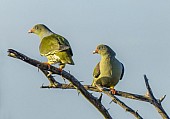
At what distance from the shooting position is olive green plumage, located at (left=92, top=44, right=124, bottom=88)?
9.91m

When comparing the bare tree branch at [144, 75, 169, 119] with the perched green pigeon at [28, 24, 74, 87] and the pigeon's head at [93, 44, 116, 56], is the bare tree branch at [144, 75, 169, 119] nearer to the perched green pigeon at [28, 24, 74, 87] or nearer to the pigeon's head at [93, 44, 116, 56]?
the perched green pigeon at [28, 24, 74, 87]

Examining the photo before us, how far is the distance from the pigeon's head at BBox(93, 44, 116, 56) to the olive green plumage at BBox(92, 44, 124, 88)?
0.20ft

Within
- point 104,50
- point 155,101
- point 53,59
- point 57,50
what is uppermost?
point 104,50

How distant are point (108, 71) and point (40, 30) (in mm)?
2274

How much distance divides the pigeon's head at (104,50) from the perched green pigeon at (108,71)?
6 cm

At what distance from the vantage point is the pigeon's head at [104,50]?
1088 cm

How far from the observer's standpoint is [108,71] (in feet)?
33.2

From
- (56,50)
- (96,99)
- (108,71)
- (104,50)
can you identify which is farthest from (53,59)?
(96,99)

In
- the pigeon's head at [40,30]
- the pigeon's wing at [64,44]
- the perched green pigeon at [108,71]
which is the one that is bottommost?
the perched green pigeon at [108,71]

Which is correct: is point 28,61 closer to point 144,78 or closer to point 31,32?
point 144,78

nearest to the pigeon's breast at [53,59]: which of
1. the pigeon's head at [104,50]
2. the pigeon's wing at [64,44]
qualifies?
the pigeon's wing at [64,44]

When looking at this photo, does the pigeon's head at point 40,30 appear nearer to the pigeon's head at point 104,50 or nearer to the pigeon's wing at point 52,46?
the pigeon's wing at point 52,46

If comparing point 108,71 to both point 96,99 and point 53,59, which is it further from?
point 96,99

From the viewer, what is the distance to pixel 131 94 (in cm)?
680
